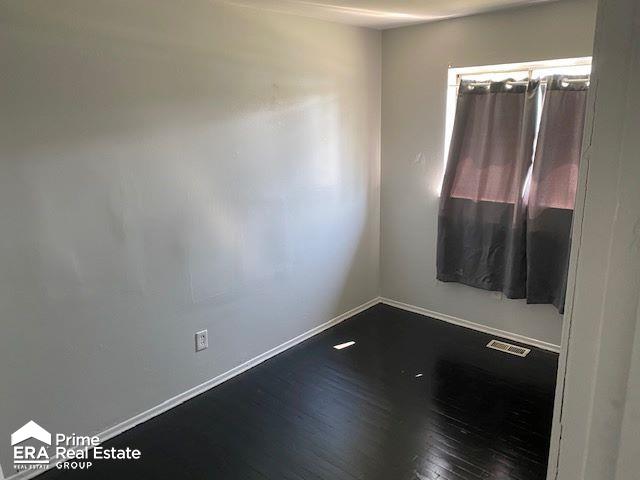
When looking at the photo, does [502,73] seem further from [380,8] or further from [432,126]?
[380,8]

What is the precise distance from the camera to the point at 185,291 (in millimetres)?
2625

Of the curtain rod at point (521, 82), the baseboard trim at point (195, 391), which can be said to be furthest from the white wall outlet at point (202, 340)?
the curtain rod at point (521, 82)

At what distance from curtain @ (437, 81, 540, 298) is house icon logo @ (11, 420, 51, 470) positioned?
2725 millimetres

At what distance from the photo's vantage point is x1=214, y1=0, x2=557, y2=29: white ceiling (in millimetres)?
2555

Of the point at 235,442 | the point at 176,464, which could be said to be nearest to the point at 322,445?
the point at 235,442

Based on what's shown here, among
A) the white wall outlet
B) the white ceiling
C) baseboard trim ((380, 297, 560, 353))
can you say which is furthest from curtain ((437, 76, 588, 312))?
the white wall outlet

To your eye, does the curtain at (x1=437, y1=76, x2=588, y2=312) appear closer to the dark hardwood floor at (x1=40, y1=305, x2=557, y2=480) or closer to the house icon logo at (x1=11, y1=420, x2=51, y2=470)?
the dark hardwood floor at (x1=40, y1=305, x2=557, y2=480)

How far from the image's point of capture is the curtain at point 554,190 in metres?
2.85

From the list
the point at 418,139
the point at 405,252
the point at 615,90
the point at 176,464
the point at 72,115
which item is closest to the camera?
the point at 615,90

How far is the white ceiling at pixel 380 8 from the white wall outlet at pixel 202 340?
6.05ft

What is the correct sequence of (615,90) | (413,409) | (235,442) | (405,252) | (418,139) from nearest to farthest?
(615,90) < (235,442) < (413,409) < (418,139) < (405,252)

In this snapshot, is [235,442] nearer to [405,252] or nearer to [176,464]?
[176,464]

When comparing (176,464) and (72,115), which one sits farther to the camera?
(176,464)

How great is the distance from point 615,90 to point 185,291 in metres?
2.50
